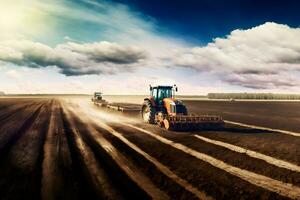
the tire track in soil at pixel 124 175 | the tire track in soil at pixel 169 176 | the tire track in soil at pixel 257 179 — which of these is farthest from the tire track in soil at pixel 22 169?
the tire track in soil at pixel 257 179

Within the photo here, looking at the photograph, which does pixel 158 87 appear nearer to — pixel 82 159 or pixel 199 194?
pixel 82 159

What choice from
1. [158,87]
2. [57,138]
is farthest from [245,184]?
[158,87]

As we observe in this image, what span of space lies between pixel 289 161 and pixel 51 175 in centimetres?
677

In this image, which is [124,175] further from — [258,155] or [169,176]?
[258,155]

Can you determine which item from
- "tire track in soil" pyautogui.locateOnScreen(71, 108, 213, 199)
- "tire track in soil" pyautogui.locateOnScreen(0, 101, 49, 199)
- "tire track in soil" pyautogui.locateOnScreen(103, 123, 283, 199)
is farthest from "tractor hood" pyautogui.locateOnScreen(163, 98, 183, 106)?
"tire track in soil" pyautogui.locateOnScreen(0, 101, 49, 199)

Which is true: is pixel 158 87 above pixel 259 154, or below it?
above

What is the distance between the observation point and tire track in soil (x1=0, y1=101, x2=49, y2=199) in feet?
20.0

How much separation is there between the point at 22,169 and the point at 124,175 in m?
2.82

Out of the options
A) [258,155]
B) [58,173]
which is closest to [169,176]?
[58,173]

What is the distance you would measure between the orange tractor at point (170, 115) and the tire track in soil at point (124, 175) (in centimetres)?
503

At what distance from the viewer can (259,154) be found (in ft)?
32.1

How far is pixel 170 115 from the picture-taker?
16.7 meters

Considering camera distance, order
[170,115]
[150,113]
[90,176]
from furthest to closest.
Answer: [150,113]
[170,115]
[90,176]

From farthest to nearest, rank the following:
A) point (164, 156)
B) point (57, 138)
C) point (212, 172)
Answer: point (57, 138) < point (164, 156) < point (212, 172)
